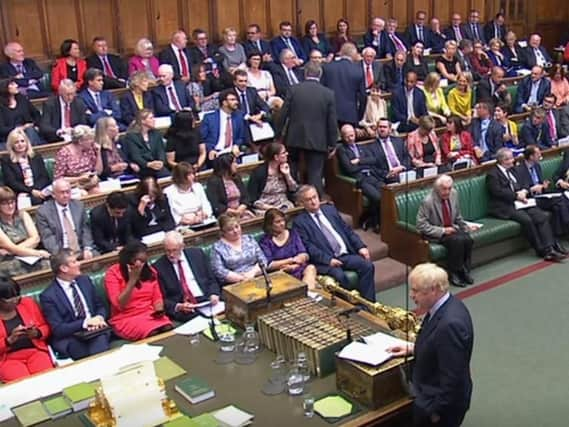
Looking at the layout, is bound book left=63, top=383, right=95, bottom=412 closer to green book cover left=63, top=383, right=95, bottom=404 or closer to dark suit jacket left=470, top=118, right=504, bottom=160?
green book cover left=63, top=383, right=95, bottom=404

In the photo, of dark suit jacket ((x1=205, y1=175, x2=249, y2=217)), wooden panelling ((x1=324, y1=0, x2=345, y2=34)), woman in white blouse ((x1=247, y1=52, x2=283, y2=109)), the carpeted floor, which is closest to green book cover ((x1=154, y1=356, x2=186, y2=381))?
the carpeted floor

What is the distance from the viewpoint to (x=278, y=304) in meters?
4.02

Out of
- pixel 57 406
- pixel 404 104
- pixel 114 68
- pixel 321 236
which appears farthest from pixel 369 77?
pixel 57 406

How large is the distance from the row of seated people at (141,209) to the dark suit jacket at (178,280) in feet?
1.52

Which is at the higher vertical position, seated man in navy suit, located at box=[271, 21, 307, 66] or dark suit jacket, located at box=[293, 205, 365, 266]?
seated man in navy suit, located at box=[271, 21, 307, 66]

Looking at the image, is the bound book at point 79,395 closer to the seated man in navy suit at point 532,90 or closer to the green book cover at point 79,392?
the green book cover at point 79,392

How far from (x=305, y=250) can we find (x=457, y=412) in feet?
8.05

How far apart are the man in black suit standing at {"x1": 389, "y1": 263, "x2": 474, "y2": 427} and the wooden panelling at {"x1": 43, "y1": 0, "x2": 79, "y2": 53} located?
687 cm

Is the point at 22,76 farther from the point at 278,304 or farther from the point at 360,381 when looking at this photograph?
the point at 360,381

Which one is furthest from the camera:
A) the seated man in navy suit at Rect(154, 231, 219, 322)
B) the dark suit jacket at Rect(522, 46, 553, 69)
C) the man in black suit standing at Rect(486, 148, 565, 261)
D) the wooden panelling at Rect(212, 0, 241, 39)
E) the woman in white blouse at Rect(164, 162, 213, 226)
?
the dark suit jacket at Rect(522, 46, 553, 69)

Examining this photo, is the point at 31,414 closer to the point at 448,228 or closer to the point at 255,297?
the point at 255,297

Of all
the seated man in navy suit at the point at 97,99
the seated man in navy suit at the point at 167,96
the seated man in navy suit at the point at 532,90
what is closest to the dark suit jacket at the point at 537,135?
the seated man in navy suit at the point at 532,90

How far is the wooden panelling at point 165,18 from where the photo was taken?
9633 millimetres

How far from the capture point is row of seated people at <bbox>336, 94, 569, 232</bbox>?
23.3 feet
